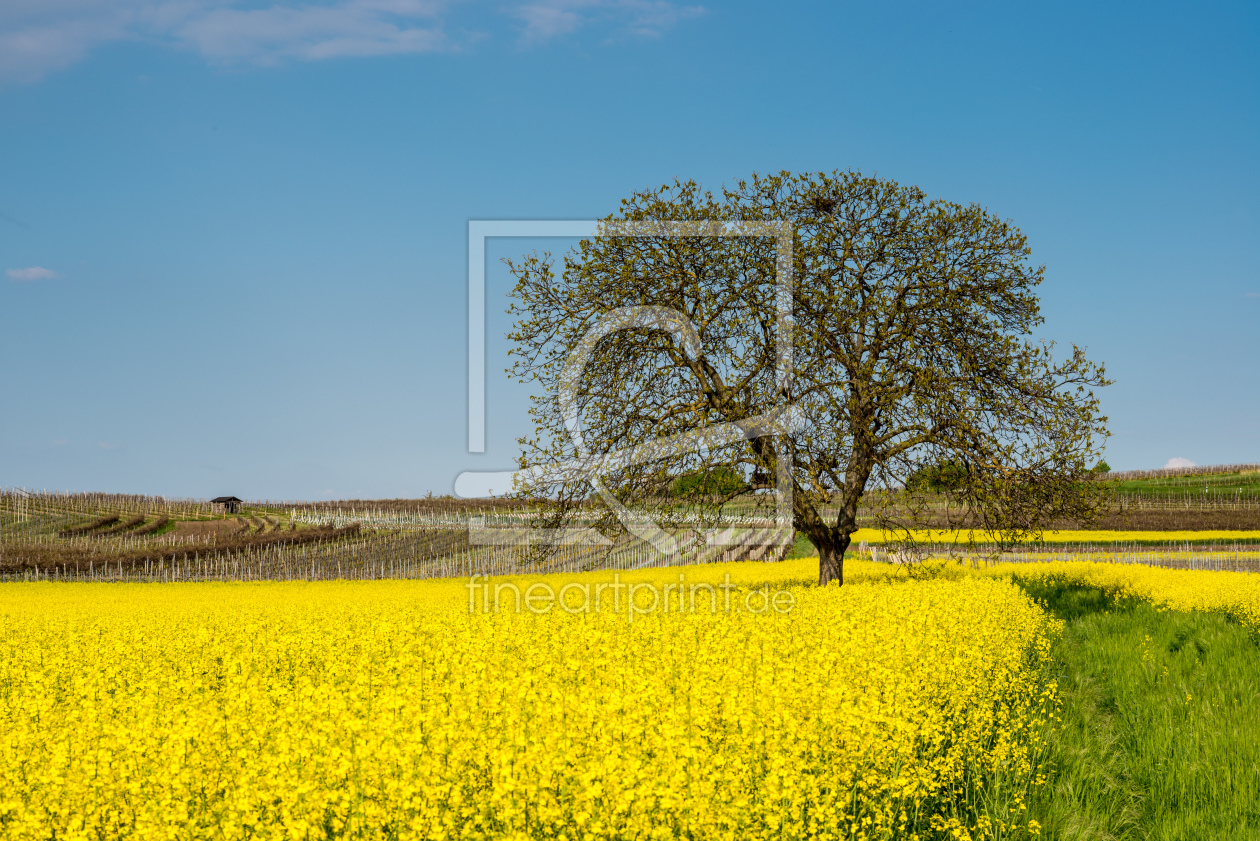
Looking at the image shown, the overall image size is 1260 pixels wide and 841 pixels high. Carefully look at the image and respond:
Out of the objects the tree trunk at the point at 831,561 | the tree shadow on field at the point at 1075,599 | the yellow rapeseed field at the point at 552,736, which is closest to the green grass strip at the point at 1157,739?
the yellow rapeseed field at the point at 552,736

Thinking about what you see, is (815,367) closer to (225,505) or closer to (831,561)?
(831,561)

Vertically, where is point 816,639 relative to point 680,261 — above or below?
below

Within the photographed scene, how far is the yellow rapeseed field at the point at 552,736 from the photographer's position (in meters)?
4.64

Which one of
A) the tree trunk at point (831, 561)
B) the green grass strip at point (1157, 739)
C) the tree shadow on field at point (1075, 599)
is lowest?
the tree shadow on field at point (1075, 599)

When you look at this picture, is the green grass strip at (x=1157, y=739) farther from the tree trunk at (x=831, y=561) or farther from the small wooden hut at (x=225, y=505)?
the small wooden hut at (x=225, y=505)

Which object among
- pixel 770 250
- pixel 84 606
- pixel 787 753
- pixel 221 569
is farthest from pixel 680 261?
pixel 221 569

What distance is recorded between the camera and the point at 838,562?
1912 cm

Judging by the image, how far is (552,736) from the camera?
198 inches

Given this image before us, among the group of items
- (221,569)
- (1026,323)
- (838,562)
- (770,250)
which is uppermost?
(770,250)

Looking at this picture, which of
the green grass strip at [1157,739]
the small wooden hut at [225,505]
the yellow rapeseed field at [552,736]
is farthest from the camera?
the small wooden hut at [225,505]

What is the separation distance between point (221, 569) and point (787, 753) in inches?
1934

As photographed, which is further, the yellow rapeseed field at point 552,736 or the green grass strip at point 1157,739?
the green grass strip at point 1157,739

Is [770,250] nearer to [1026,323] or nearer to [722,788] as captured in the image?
[1026,323]

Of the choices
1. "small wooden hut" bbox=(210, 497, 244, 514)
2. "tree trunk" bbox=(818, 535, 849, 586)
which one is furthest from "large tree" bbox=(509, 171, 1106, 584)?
"small wooden hut" bbox=(210, 497, 244, 514)
